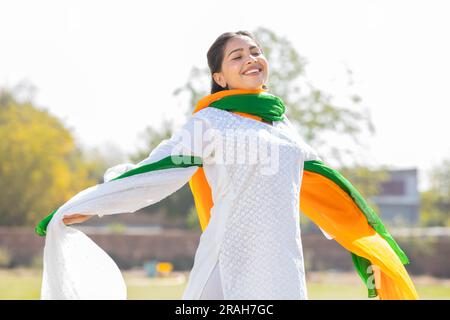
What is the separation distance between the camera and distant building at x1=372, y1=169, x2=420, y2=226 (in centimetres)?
4141

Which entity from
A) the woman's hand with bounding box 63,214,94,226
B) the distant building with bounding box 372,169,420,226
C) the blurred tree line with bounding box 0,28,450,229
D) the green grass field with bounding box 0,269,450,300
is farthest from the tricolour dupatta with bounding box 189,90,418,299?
the distant building with bounding box 372,169,420,226

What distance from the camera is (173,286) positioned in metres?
17.7

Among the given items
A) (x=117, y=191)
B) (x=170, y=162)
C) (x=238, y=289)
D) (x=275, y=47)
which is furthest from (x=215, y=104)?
(x=275, y=47)

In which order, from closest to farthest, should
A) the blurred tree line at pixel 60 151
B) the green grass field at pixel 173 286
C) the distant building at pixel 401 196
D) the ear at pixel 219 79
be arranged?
the ear at pixel 219 79
the green grass field at pixel 173 286
the blurred tree line at pixel 60 151
the distant building at pixel 401 196

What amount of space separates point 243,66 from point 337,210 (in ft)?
3.10

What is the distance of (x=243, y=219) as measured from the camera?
3562 millimetres

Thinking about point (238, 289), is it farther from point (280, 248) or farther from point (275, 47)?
point (275, 47)

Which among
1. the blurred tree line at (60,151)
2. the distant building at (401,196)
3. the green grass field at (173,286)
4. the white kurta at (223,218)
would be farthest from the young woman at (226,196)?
the distant building at (401,196)

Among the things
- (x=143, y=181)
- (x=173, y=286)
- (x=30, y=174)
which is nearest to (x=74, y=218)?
(x=143, y=181)

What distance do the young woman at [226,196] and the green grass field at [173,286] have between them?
9749 millimetres

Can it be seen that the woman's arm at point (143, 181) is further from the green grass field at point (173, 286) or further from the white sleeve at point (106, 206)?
the green grass field at point (173, 286)

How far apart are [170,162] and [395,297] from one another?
4.50 ft

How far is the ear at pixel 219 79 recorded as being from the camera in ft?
12.8

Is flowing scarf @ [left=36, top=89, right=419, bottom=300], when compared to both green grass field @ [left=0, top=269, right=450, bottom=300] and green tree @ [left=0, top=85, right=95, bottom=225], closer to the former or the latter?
green grass field @ [left=0, top=269, right=450, bottom=300]
